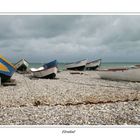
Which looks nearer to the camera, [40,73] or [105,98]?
[105,98]

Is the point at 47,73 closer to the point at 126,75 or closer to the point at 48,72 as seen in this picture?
the point at 48,72

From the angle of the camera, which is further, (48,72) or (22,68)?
(22,68)

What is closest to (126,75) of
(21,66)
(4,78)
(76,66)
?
(4,78)

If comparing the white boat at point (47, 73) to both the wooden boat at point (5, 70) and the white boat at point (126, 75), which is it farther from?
the wooden boat at point (5, 70)

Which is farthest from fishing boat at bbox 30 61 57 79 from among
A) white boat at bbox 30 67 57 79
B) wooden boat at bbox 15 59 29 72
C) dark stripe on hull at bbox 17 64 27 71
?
dark stripe on hull at bbox 17 64 27 71

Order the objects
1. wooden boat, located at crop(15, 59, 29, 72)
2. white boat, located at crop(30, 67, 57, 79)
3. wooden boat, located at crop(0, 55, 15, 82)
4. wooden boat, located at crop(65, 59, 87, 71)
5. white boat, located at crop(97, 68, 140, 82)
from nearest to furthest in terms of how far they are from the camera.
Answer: wooden boat, located at crop(0, 55, 15, 82), white boat, located at crop(97, 68, 140, 82), white boat, located at crop(30, 67, 57, 79), wooden boat, located at crop(15, 59, 29, 72), wooden boat, located at crop(65, 59, 87, 71)

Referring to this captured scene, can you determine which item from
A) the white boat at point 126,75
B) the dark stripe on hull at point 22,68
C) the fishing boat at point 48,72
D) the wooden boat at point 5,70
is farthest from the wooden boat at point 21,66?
the wooden boat at point 5,70

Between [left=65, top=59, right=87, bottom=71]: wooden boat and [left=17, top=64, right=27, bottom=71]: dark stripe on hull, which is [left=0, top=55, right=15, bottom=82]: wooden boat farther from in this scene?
[left=65, top=59, right=87, bottom=71]: wooden boat
